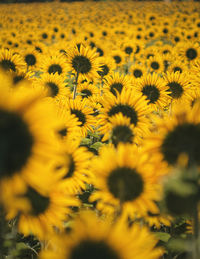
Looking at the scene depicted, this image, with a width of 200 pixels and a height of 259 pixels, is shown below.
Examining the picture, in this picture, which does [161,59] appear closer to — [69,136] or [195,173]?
[69,136]

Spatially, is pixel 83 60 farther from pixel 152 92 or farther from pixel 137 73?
pixel 137 73

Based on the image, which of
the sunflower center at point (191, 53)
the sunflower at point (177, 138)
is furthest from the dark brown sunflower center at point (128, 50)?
the sunflower at point (177, 138)

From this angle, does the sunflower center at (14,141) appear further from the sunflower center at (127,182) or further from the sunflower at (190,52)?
the sunflower at (190,52)

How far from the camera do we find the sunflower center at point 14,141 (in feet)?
3.13

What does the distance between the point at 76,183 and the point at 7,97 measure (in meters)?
0.93

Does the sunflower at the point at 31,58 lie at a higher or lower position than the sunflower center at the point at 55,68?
higher

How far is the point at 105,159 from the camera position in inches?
55.7

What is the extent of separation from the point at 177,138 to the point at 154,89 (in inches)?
74.6

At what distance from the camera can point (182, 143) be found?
1.23 meters

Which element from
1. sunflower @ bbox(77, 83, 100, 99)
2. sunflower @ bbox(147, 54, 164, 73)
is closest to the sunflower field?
sunflower @ bbox(77, 83, 100, 99)

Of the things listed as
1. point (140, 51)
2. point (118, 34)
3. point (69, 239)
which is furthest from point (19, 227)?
point (118, 34)

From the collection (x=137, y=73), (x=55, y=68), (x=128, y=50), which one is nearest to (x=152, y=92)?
(x=55, y=68)

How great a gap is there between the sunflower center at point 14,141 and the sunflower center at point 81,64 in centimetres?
271

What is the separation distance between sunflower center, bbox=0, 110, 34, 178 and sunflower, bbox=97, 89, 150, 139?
1.17 metres
